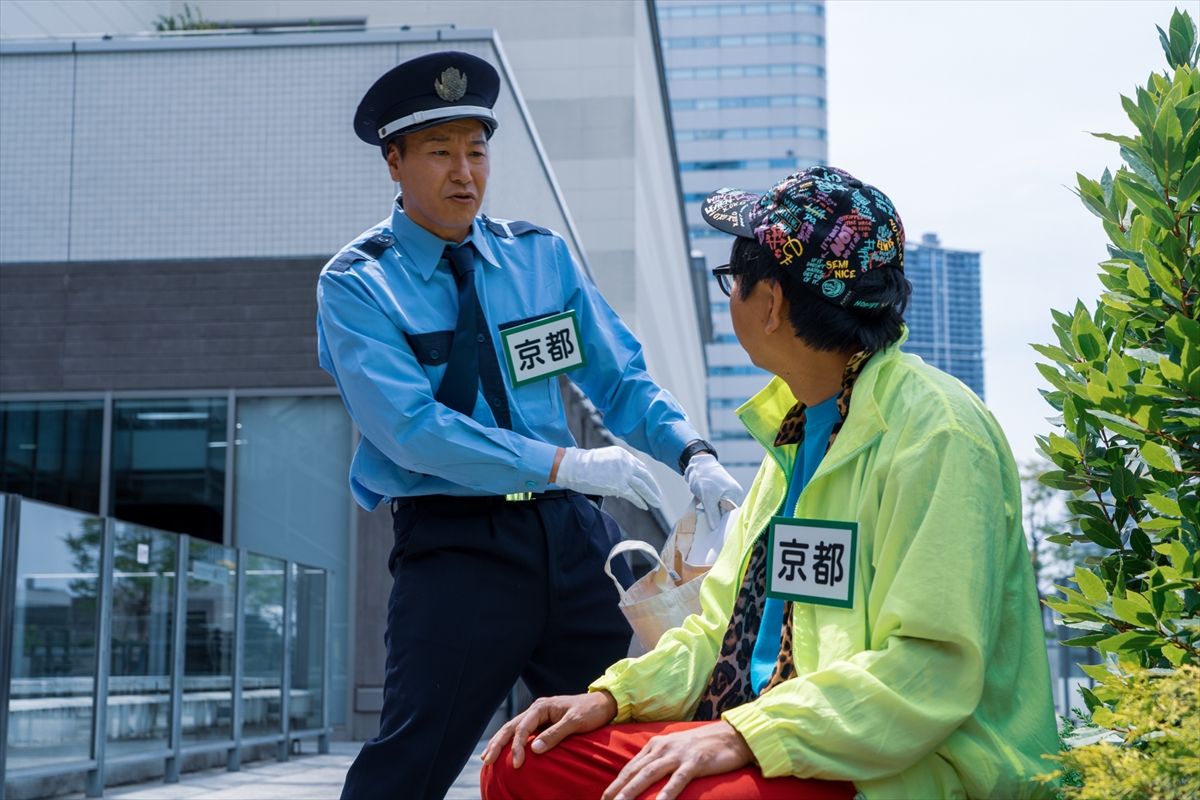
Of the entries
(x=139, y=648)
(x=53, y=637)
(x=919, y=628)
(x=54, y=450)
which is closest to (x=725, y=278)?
(x=919, y=628)

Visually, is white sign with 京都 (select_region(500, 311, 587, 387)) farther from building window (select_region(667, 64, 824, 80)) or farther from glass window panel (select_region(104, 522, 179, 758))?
building window (select_region(667, 64, 824, 80))

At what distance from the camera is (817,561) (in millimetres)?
1804

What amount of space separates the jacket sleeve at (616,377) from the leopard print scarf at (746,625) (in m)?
0.77

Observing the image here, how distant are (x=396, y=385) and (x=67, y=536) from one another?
14.8 ft

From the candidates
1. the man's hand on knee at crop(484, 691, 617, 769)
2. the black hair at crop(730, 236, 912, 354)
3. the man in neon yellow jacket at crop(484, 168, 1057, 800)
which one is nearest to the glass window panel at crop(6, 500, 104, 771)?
the man's hand on knee at crop(484, 691, 617, 769)

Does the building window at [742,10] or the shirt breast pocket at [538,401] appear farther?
the building window at [742,10]

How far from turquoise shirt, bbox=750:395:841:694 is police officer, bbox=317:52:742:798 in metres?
0.34

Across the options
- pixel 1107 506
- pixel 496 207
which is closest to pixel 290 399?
pixel 496 207

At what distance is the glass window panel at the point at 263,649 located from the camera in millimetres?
8672

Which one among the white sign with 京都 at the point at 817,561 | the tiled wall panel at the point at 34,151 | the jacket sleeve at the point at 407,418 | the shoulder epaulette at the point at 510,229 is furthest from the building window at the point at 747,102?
the white sign with 京都 at the point at 817,561

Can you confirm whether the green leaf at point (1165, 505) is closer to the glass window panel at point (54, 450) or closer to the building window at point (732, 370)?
the glass window panel at point (54, 450)

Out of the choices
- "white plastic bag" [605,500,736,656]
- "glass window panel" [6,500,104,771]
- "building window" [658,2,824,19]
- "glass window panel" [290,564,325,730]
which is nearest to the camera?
"white plastic bag" [605,500,736,656]

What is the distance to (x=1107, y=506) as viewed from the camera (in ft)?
7.00

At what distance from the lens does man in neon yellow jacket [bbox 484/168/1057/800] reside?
1.63 metres
